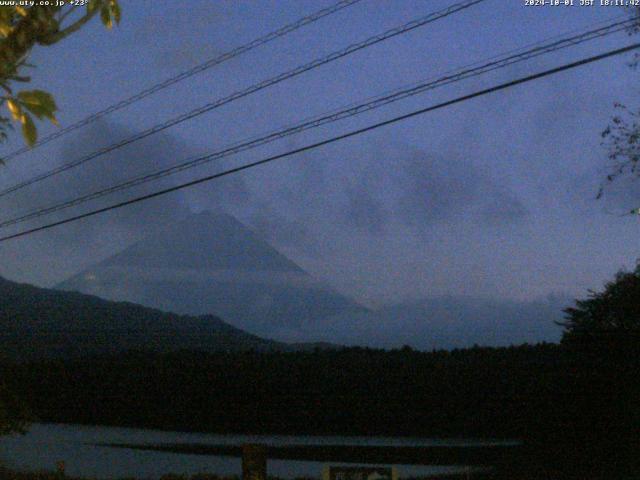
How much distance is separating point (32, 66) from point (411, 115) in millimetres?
8338

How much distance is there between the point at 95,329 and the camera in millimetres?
90250

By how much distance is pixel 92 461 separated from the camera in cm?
2903

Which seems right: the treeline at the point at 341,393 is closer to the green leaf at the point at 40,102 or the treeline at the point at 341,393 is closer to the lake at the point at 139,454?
the lake at the point at 139,454

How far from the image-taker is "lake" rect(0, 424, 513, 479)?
25.0m

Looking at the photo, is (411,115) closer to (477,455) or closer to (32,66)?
(32,66)

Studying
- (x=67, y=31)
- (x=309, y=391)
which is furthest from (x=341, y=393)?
(x=67, y=31)

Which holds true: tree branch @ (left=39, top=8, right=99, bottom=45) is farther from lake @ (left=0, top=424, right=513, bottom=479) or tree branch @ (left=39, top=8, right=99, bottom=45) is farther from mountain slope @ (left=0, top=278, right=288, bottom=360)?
mountain slope @ (left=0, top=278, right=288, bottom=360)

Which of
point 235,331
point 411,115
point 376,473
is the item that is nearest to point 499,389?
point 411,115

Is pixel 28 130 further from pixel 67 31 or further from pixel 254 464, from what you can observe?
pixel 254 464

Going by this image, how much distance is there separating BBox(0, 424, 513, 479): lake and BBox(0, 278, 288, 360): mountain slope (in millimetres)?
33763

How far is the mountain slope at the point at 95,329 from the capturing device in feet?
273

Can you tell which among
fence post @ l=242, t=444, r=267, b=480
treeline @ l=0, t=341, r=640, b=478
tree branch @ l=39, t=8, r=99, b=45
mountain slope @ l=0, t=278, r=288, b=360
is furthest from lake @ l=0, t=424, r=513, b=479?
mountain slope @ l=0, t=278, r=288, b=360

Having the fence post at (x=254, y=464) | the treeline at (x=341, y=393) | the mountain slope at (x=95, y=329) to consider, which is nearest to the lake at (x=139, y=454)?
the treeline at (x=341, y=393)

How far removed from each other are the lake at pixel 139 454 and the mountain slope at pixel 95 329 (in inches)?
1329
